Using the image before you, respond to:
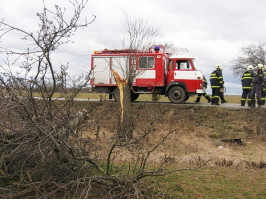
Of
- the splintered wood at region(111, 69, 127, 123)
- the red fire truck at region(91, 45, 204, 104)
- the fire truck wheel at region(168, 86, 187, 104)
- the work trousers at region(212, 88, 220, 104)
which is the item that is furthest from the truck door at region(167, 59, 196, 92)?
the splintered wood at region(111, 69, 127, 123)

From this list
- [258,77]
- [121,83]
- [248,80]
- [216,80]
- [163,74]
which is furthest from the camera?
[163,74]

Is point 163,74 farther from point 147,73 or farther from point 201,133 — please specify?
point 201,133

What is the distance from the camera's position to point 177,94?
1307 centimetres

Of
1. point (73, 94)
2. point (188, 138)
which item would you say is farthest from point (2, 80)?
point (188, 138)

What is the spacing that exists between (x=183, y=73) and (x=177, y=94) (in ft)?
2.99

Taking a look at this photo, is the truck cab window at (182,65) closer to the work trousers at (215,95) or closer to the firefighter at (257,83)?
the work trousers at (215,95)

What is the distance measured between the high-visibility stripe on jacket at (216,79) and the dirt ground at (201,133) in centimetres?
120

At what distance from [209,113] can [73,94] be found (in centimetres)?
791

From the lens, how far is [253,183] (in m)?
5.55

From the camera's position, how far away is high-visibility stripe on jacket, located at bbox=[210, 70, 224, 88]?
40.5 ft

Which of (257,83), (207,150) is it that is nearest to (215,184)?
(207,150)

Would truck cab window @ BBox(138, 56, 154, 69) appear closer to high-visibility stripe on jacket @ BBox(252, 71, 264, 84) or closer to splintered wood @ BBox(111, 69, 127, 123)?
splintered wood @ BBox(111, 69, 127, 123)

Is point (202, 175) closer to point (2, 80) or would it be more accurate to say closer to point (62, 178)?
point (62, 178)

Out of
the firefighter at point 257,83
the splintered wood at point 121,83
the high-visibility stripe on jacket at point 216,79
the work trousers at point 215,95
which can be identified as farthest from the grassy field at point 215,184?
the work trousers at point 215,95
